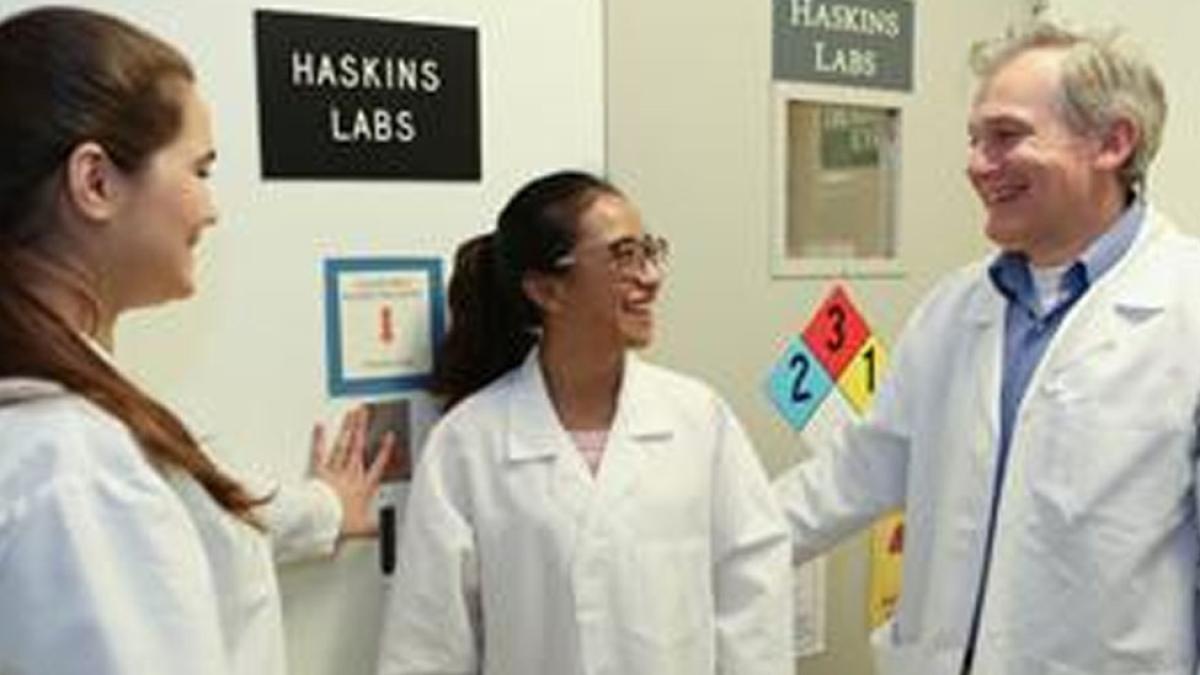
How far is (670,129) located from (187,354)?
790mm

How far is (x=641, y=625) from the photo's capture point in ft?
5.42

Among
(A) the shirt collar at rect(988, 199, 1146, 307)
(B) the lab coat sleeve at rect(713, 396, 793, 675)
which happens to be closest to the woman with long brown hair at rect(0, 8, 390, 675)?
(B) the lab coat sleeve at rect(713, 396, 793, 675)

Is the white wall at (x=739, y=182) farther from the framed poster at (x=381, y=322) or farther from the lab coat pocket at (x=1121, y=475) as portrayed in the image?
the lab coat pocket at (x=1121, y=475)

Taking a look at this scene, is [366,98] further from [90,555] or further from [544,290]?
[90,555]

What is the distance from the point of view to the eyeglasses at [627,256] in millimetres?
1701

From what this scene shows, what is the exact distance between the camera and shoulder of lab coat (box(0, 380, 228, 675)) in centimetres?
93

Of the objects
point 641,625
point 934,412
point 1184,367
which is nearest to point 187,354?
point 641,625

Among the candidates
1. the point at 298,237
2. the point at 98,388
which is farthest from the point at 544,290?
the point at 98,388

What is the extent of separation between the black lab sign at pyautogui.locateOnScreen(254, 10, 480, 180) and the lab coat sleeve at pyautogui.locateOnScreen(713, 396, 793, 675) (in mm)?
515

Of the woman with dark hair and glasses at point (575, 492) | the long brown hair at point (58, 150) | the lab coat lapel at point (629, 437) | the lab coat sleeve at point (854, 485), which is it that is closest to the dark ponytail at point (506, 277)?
the woman with dark hair and glasses at point (575, 492)

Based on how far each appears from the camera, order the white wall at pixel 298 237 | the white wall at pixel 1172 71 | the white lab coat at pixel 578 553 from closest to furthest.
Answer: the white wall at pixel 298 237
the white lab coat at pixel 578 553
the white wall at pixel 1172 71

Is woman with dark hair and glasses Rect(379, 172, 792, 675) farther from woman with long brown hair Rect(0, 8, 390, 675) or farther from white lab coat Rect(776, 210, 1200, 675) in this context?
woman with long brown hair Rect(0, 8, 390, 675)

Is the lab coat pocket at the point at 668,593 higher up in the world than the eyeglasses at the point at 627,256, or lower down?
lower down

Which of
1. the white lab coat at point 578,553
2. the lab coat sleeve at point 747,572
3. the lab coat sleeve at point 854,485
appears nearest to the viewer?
the white lab coat at point 578,553
